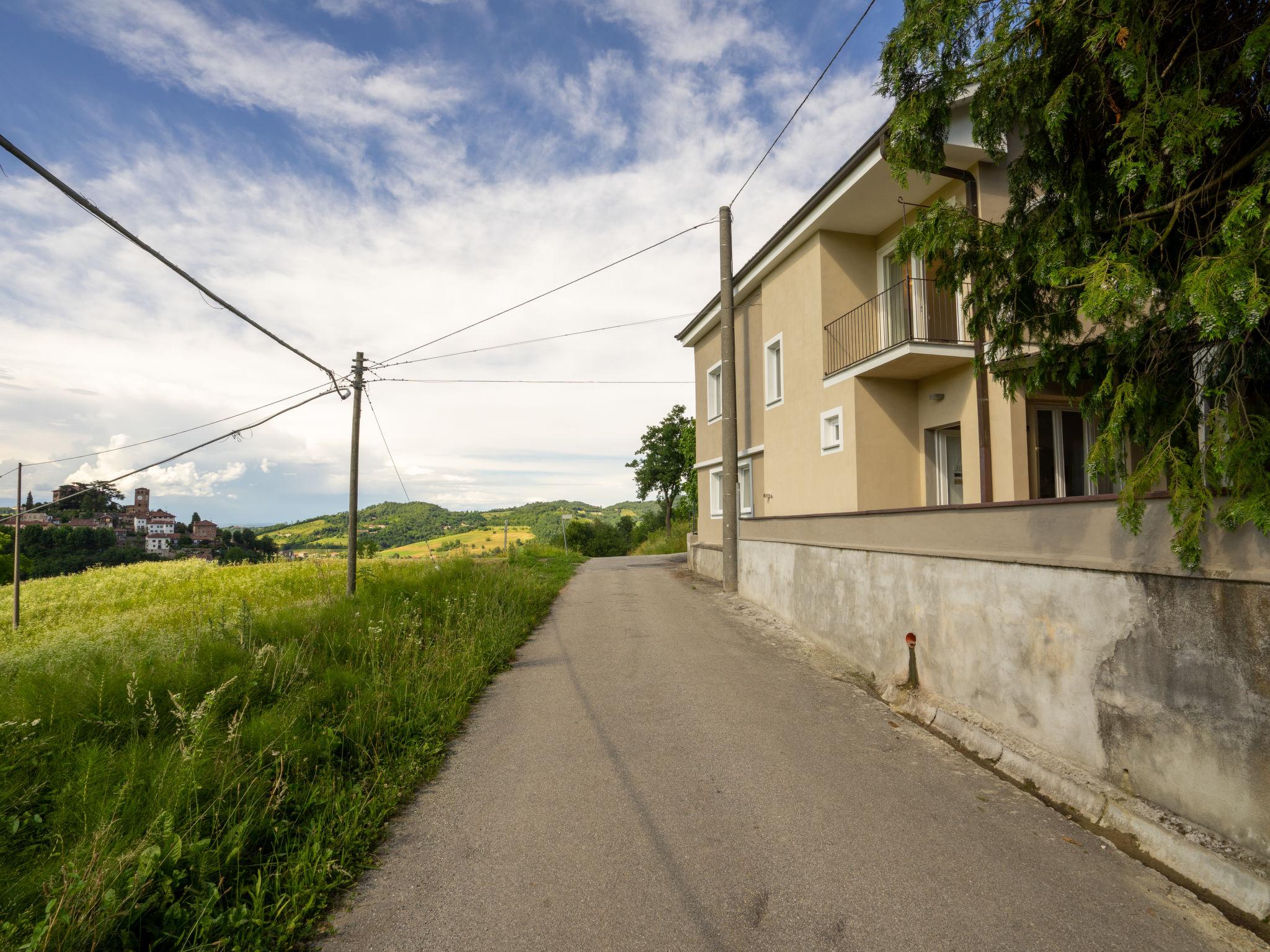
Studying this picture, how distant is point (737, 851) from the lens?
3377 millimetres

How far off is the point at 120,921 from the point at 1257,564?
555 centimetres

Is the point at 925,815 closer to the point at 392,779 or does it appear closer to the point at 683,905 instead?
the point at 683,905

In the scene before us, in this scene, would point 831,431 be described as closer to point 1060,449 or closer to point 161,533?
point 1060,449

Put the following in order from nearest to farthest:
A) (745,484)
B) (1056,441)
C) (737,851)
→ (737,851) < (1056,441) < (745,484)

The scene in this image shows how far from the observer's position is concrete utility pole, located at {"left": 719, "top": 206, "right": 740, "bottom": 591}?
13.5 meters

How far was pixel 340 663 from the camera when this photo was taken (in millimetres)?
6586

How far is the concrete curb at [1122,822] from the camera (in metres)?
2.97

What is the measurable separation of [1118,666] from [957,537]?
74.1 inches

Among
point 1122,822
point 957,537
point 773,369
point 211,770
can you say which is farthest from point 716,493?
point 211,770

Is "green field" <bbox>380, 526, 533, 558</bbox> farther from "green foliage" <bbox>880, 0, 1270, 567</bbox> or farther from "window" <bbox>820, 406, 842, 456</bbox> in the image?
"green foliage" <bbox>880, 0, 1270, 567</bbox>

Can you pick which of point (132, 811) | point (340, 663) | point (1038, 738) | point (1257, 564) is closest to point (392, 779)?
point (132, 811)

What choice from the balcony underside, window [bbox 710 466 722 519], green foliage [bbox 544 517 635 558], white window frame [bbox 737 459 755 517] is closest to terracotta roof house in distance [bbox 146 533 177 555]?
green foliage [bbox 544 517 635 558]

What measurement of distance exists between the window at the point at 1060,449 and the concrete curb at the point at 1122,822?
20.1ft

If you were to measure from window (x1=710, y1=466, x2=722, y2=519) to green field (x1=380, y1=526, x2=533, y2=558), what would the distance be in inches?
368
